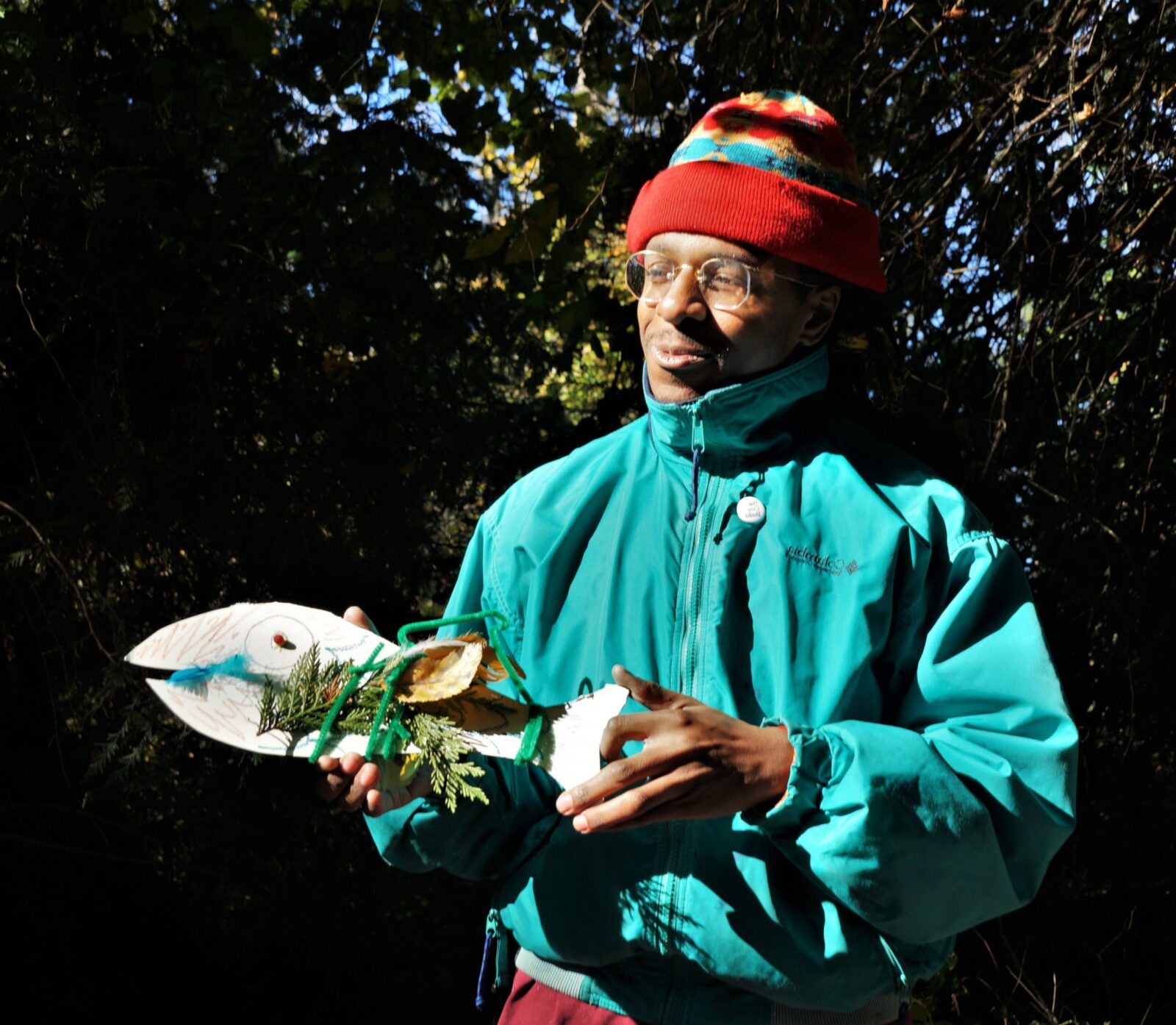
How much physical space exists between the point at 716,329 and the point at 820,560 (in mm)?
351

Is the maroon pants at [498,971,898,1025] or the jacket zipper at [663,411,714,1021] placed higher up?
the jacket zipper at [663,411,714,1021]

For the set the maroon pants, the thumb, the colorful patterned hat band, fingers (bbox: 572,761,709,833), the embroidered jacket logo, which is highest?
the colorful patterned hat band

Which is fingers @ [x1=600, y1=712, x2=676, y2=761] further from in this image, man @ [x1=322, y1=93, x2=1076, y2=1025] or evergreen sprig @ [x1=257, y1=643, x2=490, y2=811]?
evergreen sprig @ [x1=257, y1=643, x2=490, y2=811]

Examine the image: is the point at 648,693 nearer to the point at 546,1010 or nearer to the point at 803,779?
the point at 803,779

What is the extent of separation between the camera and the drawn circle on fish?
1481 millimetres

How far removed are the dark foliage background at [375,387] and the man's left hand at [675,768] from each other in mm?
1655

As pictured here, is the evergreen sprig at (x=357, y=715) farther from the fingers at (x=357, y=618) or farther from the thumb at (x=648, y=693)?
the thumb at (x=648, y=693)

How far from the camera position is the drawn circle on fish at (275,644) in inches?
58.3

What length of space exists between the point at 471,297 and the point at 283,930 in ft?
6.59

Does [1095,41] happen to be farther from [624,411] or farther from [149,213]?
[149,213]

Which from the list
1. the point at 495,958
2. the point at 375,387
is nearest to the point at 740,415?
the point at 495,958

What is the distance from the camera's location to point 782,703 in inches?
58.1

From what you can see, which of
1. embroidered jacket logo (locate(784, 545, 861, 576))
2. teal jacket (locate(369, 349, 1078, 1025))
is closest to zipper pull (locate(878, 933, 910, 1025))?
teal jacket (locate(369, 349, 1078, 1025))

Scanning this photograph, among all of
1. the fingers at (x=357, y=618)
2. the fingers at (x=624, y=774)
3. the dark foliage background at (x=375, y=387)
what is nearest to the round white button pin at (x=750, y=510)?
the fingers at (x=624, y=774)
